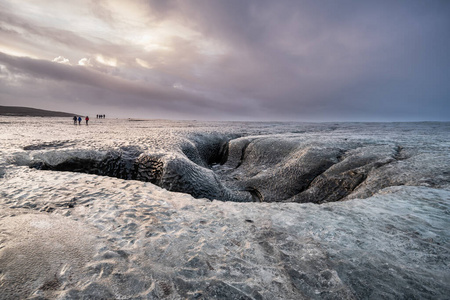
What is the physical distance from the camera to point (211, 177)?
19.8ft

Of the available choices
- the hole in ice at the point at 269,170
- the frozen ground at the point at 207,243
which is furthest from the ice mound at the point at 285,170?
the frozen ground at the point at 207,243

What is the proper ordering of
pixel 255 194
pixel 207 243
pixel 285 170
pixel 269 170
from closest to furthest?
pixel 207 243 → pixel 255 194 → pixel 285 170 → pixel 269 170

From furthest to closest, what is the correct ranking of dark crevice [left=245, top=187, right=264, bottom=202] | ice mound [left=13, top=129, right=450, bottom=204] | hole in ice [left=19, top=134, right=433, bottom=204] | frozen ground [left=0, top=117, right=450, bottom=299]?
dark crevice [left=245, top=187, right=264, bottom=202], hole in ice [left=19, top=134, right=433, bottom=204], ice mound [left=13, top=129, right=450, bottom=204], frozen ground [left=0, top=117, right=450, bottom=299]

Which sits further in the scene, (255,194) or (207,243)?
(255,194)

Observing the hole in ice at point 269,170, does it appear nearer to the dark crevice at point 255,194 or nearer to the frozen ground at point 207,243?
the dark crevice at point 255,194

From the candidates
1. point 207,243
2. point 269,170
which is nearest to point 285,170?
point 269,170

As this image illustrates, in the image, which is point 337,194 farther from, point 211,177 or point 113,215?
point 113,215

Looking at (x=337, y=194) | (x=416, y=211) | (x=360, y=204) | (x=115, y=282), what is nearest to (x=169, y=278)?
(x=115, y=282)

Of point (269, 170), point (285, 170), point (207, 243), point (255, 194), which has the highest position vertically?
point (207, 243)

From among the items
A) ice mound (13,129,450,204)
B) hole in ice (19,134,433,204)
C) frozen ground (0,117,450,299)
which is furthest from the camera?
hole in ice (19,134,433,204)

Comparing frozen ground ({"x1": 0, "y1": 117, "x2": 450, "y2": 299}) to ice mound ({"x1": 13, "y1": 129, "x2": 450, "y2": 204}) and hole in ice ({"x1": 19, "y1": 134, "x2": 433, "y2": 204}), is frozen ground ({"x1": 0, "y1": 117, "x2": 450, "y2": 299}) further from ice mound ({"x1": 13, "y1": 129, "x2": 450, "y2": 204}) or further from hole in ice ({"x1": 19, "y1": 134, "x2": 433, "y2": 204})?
hole in ice ({"x1": 19, "y1": 134, "x2": 433, "y2": 204})

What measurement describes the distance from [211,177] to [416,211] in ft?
13.9

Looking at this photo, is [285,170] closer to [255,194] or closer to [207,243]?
[255,194]

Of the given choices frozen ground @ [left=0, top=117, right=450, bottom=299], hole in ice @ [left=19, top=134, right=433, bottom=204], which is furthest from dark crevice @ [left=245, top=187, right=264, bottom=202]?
frozen ground @ [left=0, top=117, right=450, bottom=299]
